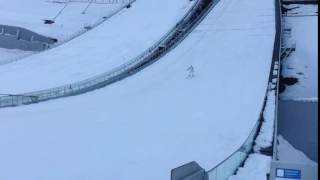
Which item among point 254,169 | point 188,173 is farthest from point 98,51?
point 188,173

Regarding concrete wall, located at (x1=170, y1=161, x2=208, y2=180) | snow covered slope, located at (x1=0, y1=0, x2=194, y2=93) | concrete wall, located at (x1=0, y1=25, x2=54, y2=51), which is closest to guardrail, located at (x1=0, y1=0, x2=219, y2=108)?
snow covered slope, located at (x1=0, y1=0, x2=194, y2=93)

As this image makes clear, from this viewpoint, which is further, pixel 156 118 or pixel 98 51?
pixel 98 51

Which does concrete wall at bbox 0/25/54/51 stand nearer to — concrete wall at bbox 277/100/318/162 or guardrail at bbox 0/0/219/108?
guardrail at bbox 0/0/219/108

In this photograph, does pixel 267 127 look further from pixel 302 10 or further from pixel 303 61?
pixel 302 10

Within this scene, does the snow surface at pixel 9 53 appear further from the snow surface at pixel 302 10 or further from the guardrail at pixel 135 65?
the snow surface at pixel 302 10

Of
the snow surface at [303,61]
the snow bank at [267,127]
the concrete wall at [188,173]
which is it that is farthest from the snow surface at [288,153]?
the concrete wall at [188,173]

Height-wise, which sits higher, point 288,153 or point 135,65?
point 135,65

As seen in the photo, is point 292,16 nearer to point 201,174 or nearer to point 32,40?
point 32,40
